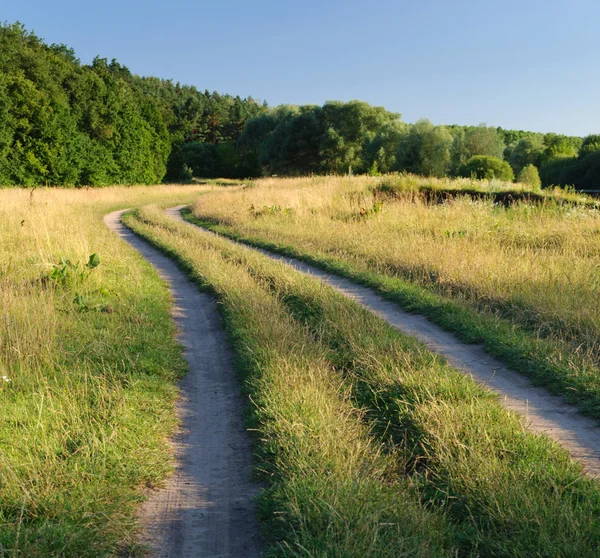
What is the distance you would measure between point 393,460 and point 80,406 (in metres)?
2.50

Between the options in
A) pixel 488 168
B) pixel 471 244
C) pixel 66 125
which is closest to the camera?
pixel 471 244

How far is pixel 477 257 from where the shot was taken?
9.91 m

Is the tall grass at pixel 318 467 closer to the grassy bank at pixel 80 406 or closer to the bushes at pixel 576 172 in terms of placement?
the grassy bank at pixel 80 406

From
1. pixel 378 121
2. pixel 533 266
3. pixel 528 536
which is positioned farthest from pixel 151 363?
pixel 378 121

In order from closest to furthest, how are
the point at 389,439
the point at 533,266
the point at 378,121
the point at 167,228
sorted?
1. the point at 389,439
2. the point at 533,266
3. the point at 167,228
4. the point at 378,121

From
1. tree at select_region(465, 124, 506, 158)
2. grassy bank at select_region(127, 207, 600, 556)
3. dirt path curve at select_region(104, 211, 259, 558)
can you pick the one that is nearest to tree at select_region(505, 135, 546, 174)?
tree at select_region(465, 124, 506, 158)

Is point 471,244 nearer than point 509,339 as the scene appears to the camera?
No

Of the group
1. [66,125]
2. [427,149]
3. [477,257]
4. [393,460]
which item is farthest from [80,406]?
[427,149]

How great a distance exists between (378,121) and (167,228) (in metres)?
41.4

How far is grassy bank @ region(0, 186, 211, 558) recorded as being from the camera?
121 inches

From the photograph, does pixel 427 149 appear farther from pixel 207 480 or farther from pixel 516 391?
pixel 207 480

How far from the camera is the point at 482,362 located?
590 centimetres

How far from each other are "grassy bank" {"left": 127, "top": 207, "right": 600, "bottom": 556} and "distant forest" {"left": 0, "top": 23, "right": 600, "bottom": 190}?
27659 mm

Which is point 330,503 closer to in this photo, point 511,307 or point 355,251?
point 511,307
